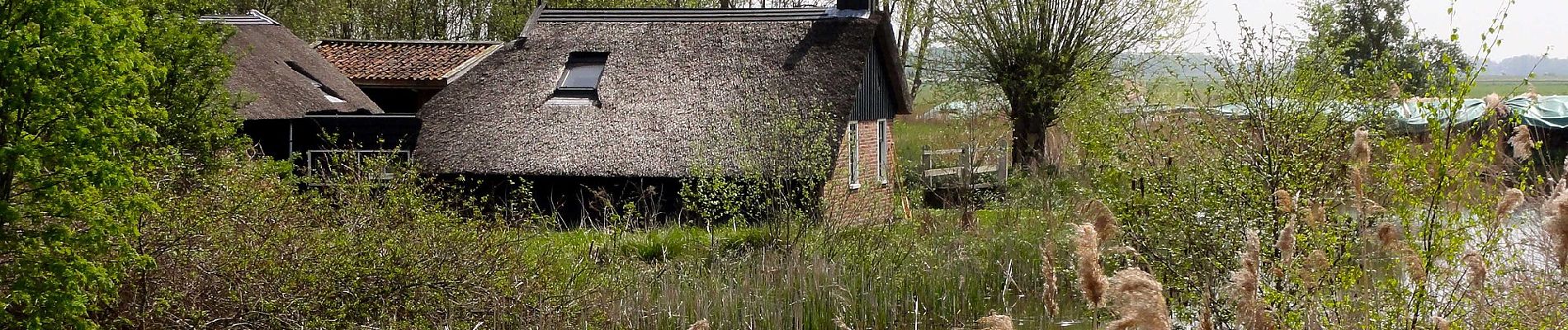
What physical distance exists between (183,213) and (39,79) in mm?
1386

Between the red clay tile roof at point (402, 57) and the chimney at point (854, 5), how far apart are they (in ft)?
28.4

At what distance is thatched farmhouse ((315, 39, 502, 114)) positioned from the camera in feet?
76.6

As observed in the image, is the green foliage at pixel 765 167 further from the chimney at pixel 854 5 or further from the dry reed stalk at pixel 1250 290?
the dry reed stalk at pixel 1250 290

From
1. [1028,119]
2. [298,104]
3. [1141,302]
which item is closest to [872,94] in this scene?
[1028,119]

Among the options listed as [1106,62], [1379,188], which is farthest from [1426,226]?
[1106,62]

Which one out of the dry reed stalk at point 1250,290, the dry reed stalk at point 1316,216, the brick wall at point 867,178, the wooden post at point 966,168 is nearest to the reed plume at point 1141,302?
the dry reed stalk at point 1250,290

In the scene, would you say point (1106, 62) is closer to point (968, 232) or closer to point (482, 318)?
point (968, 232)

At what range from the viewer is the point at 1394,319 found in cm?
519

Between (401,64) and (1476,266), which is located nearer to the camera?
(1476,266)

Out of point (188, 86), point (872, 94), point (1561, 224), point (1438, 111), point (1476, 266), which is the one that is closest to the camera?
point (1561, 224)

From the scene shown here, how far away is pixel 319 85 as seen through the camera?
20.3 meters

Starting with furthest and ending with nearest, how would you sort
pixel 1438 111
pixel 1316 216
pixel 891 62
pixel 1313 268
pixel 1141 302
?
pixel 891 62 < pixel 1438 111 < pixel 1313 268 < pixel 1316 216 < pixel 1141 302

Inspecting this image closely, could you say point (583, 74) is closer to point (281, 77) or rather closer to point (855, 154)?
point (855, 154)

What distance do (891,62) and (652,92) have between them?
3090 millimetres
